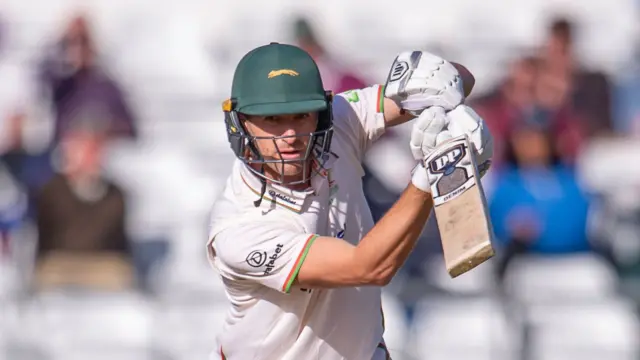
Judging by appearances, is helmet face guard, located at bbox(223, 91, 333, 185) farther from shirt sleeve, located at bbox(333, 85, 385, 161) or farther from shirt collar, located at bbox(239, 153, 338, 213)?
shirt sleeve, located at bbox(333, 85, 385, 161)

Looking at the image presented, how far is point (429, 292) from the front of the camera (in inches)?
271

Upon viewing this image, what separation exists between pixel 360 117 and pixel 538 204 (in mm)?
3226

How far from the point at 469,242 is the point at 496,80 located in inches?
218

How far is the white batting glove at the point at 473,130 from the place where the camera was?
319cm

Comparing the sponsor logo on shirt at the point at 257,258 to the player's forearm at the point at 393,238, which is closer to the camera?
the player's forearm at the point at 393,238

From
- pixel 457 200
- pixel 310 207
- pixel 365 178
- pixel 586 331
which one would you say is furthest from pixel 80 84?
pixel 457 200

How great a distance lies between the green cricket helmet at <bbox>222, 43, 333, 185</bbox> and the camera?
3.52 meters

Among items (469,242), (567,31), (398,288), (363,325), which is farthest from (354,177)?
(567,31)

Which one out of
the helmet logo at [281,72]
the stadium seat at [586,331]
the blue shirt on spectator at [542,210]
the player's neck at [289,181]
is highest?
the helmet logo at [281,72]

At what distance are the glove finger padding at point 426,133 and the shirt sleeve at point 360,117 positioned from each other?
728 millimetres

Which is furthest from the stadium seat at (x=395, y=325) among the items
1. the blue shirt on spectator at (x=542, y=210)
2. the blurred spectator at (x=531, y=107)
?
the blurred spectator at (x=531, y=107)

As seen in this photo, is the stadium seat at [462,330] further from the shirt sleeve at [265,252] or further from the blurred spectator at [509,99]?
the shirt sleeve at [265,252]

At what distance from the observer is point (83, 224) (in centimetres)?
704

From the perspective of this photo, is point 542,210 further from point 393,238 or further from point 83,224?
point 393,238
